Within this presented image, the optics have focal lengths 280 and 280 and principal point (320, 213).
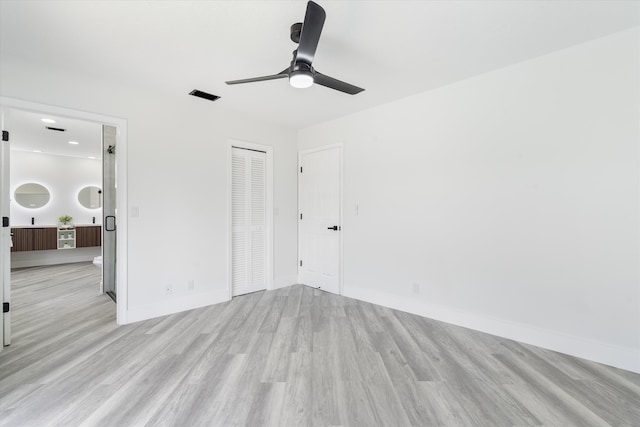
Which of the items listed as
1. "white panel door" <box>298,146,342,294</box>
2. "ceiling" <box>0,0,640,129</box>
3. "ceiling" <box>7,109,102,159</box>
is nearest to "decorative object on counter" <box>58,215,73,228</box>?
"ceiling" <box>7,109,102,159</box>

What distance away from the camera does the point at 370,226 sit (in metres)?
3.74

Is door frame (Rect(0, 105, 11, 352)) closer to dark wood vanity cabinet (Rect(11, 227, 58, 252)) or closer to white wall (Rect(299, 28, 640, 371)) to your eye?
white wall (Rect(299, 28, 640, 371))

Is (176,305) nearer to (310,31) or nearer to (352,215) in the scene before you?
(352,215)

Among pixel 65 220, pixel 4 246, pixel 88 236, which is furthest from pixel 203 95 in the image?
pixel 65 220

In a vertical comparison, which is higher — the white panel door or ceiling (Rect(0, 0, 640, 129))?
ceiling (Rect(0, 0, 640, 129))

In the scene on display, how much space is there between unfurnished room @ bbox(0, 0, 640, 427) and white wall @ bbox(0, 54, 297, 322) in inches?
0.8

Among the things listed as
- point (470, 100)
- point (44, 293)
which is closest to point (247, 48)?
point (470, 100)

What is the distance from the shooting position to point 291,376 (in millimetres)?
2061

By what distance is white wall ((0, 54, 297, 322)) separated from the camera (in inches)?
109

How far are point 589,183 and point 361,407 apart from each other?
2497 mm

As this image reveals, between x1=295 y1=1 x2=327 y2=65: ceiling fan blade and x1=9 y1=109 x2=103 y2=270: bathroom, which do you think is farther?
x1=9 y1=109 x2=103 y2=270: bathroom

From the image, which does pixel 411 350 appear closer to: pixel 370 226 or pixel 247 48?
pixel 370 226

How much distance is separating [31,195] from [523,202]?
345 inches

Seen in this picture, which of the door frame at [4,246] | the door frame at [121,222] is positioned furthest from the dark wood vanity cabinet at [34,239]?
the door frame at [121,222]
